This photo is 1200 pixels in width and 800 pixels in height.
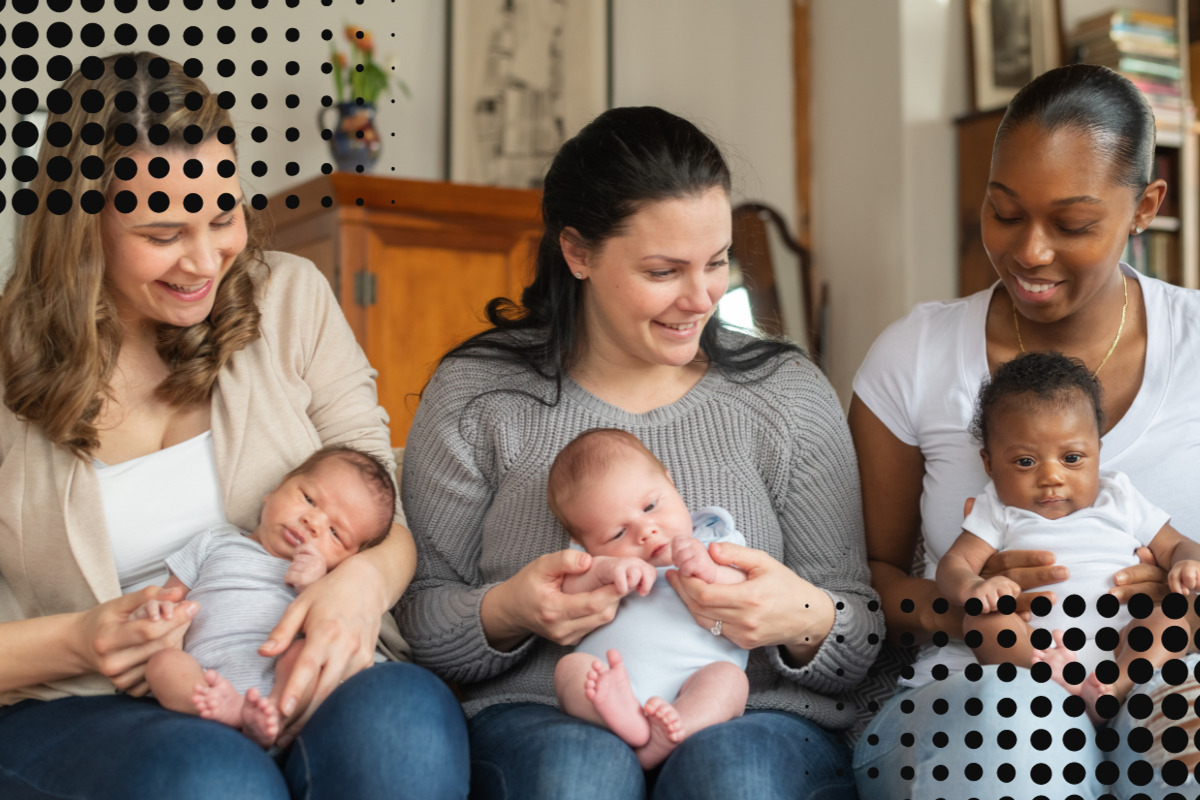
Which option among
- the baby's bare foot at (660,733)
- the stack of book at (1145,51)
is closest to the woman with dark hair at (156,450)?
the baby's bare foot at (660,733)

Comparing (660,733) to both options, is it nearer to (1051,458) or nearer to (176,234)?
(1051,458)

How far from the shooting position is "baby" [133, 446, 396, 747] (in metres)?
1.29

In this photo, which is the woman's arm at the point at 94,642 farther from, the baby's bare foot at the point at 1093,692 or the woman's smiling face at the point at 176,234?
the baby's bare foot at the point at 1093,692

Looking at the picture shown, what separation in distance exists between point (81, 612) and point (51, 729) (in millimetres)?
143

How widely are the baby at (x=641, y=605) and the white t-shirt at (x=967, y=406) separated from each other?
337 mm

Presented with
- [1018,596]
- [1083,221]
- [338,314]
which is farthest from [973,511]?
[338,314]

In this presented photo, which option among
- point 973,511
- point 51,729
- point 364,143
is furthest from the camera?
point 364,143

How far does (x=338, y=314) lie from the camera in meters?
1.76

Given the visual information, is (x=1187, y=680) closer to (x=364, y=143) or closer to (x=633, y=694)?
(x=633, y=694)

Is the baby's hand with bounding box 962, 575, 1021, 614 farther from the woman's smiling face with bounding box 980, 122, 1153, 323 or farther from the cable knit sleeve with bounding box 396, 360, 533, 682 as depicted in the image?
the cable knit sleeve with bounding box 396, 360, 533, 682

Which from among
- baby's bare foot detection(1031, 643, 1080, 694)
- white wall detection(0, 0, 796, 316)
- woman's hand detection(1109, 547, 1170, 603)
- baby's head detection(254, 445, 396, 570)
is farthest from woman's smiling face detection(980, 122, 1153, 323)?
white wall detection(0, 0, 796, 316)

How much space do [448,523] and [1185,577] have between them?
3.28ft

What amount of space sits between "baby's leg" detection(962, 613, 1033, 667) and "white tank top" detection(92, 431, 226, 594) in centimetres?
104

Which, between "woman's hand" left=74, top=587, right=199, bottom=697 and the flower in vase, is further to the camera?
the flower in vase
